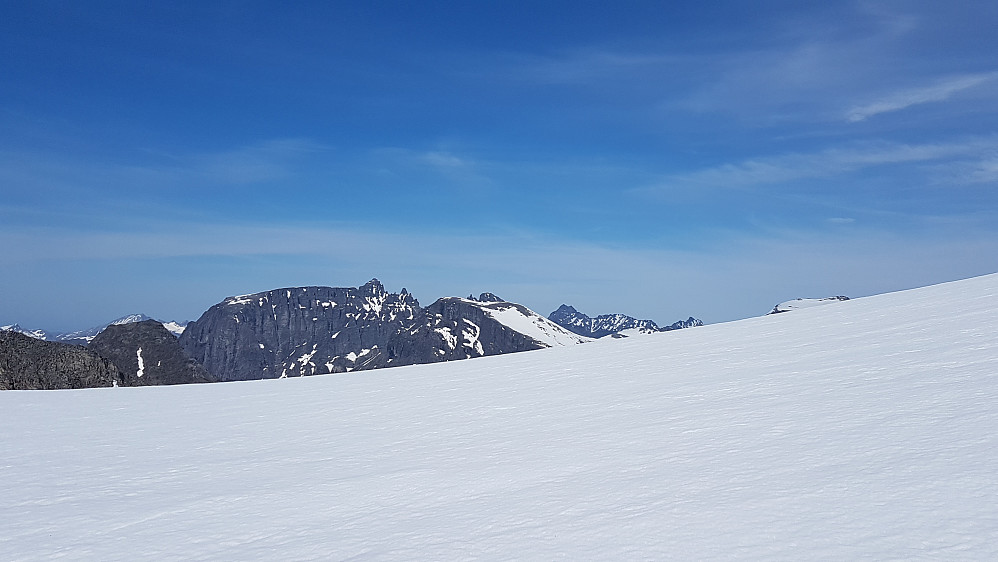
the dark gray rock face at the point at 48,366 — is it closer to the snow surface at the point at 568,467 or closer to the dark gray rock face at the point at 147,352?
the dark gray rock face at the point at 147,352

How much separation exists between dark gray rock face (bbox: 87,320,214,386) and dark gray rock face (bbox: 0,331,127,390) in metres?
21.6

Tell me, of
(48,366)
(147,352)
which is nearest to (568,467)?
(48,366)

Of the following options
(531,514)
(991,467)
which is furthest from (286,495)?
(991,467)

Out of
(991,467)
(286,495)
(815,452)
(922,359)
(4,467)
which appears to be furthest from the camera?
(922,359)

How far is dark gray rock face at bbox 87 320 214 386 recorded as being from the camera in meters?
90.8

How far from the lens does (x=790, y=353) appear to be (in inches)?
502

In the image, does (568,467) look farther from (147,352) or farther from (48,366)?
(147,352)

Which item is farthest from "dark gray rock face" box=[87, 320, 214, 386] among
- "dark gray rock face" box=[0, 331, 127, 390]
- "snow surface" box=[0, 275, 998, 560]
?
"snow surface" box=[0, 275, 998, 560]

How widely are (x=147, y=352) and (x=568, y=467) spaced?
104881 millimetres

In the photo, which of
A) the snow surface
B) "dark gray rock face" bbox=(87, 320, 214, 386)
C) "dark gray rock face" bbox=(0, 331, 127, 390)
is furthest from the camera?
"dark gray rock face" bbox=(87, 320, 214, 386)

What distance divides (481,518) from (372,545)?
959mm

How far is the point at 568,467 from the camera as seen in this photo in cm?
674

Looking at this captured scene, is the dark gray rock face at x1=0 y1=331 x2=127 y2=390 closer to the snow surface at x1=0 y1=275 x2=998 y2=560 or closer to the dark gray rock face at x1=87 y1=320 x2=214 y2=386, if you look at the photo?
the dark gray rock face at x1=87 y1=320 x2=214 y2=386

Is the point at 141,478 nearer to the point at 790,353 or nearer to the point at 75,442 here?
the point at 75,442
